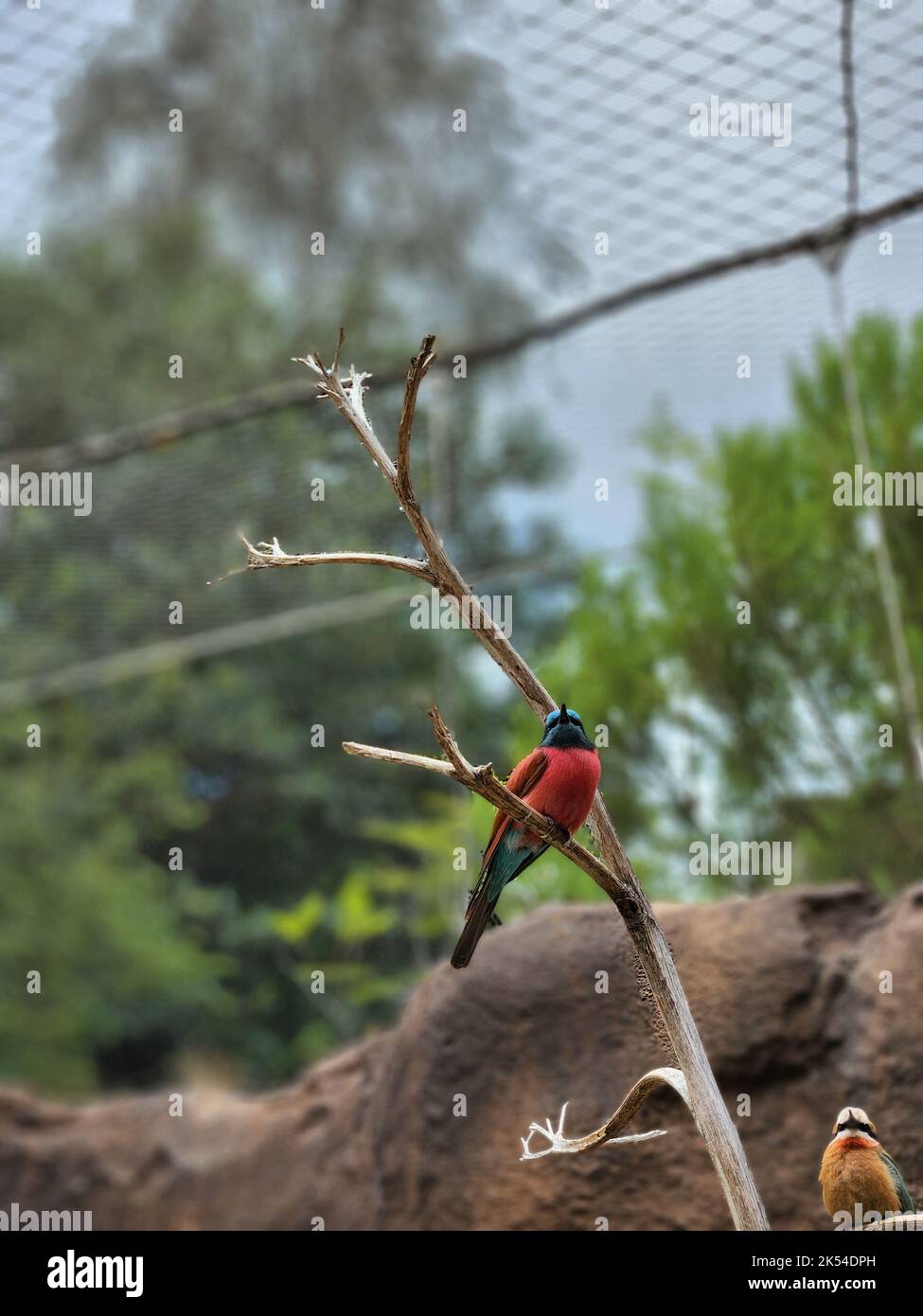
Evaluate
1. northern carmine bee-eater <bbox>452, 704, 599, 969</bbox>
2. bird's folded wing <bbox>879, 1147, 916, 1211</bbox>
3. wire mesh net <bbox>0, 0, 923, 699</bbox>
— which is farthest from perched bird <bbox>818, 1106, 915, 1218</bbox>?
wire mesh net <bbox>0, 0, 923, 699</bbox>

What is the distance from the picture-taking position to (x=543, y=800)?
183 centimetres

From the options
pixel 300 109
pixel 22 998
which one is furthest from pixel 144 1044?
pixel 300 109

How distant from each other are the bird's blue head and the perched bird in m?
0.76

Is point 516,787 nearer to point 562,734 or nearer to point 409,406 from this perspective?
point 562,734

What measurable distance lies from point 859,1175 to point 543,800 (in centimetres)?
78

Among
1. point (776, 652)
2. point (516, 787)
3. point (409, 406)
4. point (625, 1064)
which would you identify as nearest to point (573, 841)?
point (516, 787)

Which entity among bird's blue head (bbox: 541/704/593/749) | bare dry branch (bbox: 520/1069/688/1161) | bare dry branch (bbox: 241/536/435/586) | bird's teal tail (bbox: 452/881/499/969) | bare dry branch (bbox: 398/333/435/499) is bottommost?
bare dry branch (bbox: 520/1069/688/1161)

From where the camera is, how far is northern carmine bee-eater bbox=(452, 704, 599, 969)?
70.6 inches

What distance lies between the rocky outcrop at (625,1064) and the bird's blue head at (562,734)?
90cm

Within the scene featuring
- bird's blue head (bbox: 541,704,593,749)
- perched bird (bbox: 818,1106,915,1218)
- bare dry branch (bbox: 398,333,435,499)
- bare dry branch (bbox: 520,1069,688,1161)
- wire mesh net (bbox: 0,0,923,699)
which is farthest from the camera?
wire mesh net (bbox: 0,0,923,699)

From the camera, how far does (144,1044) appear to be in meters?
8.90

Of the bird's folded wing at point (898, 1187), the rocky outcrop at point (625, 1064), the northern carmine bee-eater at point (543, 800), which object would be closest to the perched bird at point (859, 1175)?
the bird's folded wing at point (898, 1187)

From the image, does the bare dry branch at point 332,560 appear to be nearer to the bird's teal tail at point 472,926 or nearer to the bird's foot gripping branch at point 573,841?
the bird's foot gripping branch at point 573,841

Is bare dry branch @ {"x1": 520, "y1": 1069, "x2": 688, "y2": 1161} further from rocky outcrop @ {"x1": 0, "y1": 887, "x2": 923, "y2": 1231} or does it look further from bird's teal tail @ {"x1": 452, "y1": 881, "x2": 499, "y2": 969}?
rocky outcrop @ {"x1": 0, "y1": 887, "x2": 923, "y2": 1231}
